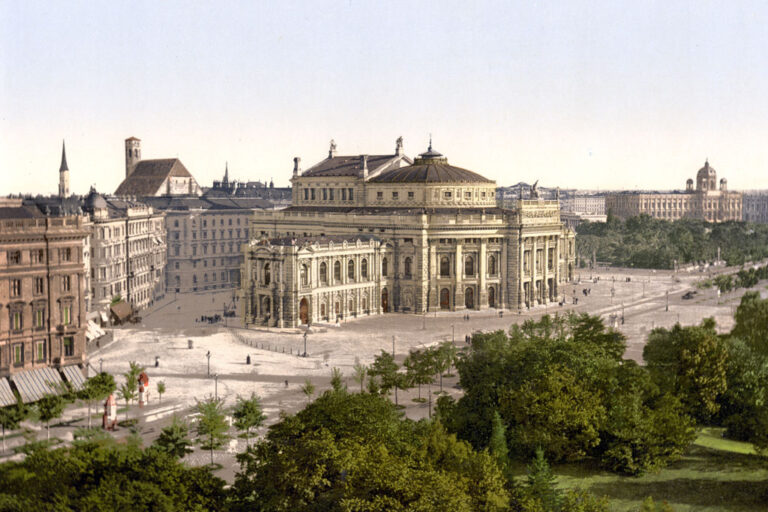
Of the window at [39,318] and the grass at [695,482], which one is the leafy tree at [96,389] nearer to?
the window at [39,318]

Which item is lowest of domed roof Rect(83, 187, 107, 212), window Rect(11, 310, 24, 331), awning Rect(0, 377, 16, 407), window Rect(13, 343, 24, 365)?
awning Rect(0, 377, 16, 407)

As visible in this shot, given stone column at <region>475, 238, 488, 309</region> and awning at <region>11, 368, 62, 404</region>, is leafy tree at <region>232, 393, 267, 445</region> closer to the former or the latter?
awning at <region>11, 368, 62, 404</region>

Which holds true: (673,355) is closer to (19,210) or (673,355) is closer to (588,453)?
(588,453)

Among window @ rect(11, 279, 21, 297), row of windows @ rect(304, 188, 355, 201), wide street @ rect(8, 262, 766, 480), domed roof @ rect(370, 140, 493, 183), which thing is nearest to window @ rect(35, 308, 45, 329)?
window @ rect(11, 279, 21, 297)

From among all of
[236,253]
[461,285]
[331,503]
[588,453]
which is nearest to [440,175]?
[461,285]

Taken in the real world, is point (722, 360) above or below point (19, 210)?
below

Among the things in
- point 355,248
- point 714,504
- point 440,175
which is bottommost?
point 714,504

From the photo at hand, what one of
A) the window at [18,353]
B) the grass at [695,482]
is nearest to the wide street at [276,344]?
the window at [18,353]
